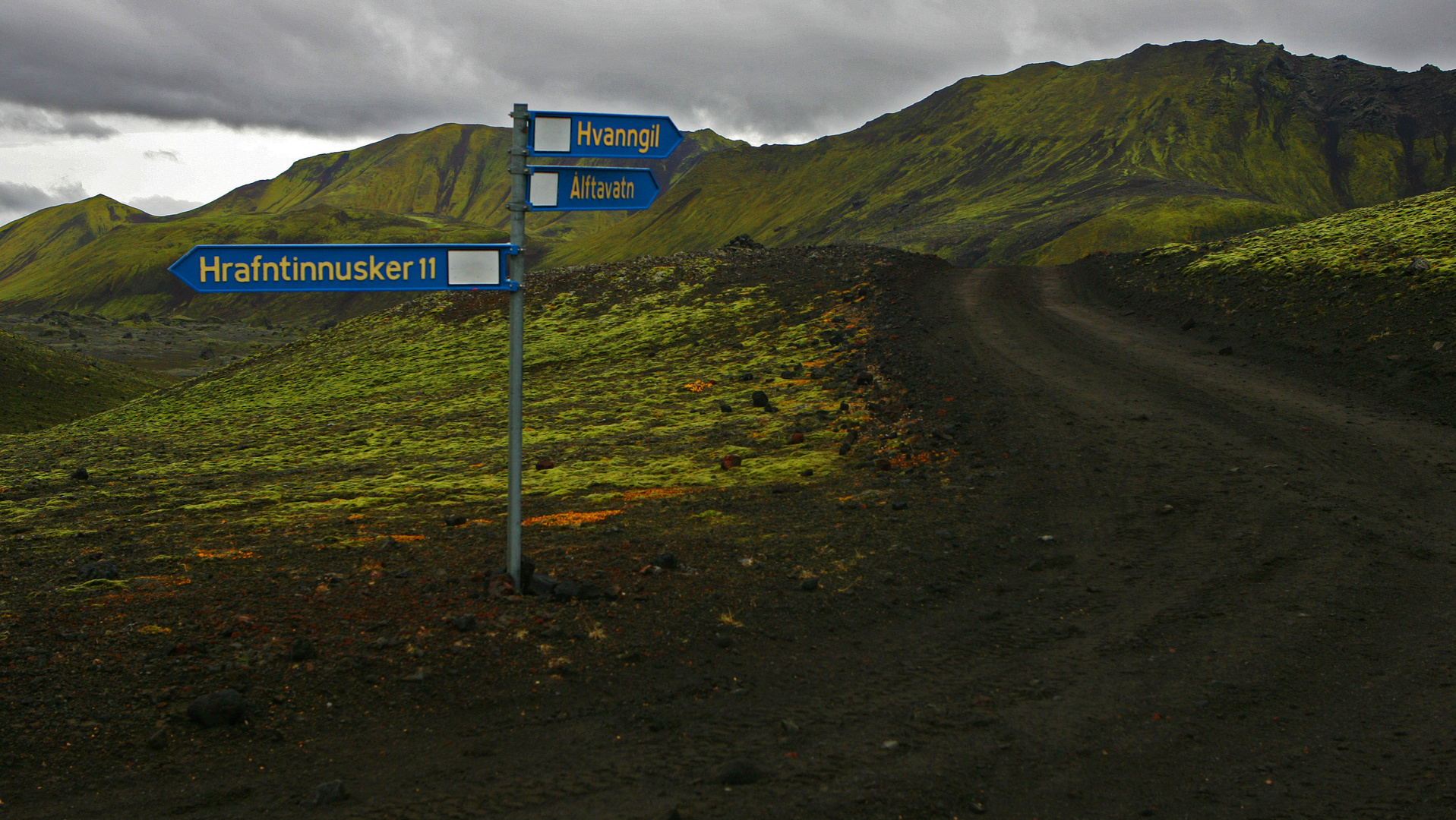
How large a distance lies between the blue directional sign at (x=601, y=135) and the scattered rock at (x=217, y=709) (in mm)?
4888

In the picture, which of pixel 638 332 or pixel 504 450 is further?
pixel 638 332

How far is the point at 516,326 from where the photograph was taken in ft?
25.2

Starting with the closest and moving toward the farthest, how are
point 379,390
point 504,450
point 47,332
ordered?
point 504,450 → point 379,390 → point 47,332

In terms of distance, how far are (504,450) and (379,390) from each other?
39.9 ft

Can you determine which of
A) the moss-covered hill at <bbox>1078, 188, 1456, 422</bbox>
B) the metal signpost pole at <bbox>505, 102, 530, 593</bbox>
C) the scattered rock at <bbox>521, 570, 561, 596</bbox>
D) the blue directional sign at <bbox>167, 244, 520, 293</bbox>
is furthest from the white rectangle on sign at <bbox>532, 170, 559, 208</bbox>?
the moss-covered hill at <bbox>1078, 188, 1456, 422</bbox>

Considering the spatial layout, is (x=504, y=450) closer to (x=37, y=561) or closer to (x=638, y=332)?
(x=37, y=561)

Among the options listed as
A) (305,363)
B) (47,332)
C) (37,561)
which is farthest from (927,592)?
(47,332)

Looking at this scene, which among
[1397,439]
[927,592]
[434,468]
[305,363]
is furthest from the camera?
[305,363]

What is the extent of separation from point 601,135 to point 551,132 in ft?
1.69

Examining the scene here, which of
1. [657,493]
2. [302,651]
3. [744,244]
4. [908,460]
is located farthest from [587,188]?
[744,244]

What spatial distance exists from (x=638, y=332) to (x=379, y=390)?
9044 millimetres

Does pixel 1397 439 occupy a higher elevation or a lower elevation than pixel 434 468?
higher

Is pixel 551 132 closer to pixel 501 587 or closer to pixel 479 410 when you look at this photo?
pixel 501 587

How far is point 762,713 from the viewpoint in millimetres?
6098
